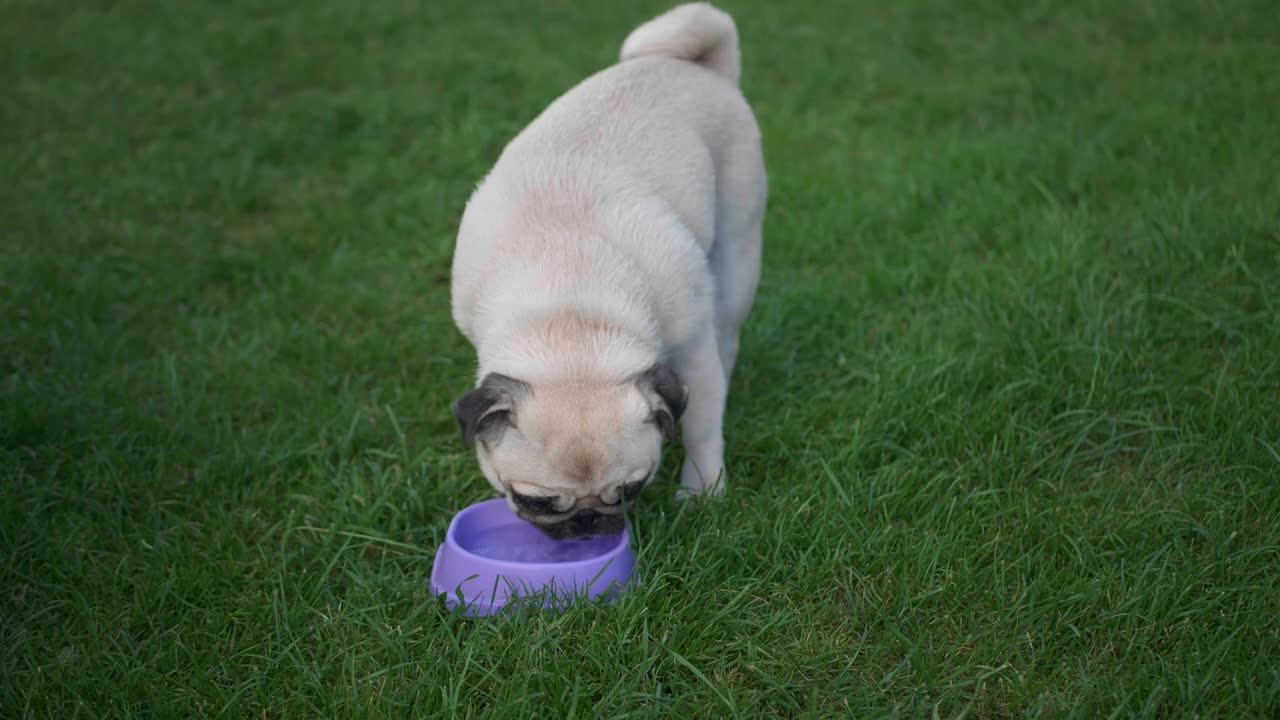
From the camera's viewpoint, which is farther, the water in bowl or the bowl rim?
the water in bowl

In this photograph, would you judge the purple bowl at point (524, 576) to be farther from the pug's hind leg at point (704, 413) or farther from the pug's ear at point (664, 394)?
the pug's hind leg at point (704, 413)

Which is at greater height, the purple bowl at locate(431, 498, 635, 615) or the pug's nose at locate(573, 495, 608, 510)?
the pug's nose at locate(573, 495, 608, 510)

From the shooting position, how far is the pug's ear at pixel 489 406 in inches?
114

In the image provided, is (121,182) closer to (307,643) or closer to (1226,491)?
(307,643)

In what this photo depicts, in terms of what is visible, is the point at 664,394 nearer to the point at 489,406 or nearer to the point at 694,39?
the point at 489,406

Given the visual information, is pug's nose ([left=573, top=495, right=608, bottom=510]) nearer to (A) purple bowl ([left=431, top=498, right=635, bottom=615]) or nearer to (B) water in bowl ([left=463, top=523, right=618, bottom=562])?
(A) purple bowl ([left=431, top=498, right=635, bottom=615])

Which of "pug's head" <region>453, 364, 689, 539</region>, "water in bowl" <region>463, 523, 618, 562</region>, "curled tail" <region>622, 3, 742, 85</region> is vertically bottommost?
"water in bowl" <region>463, 523, 618, 562</region>

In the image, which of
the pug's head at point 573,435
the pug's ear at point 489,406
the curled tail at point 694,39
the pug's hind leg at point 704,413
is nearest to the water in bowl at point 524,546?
the pug's head at point 573,435

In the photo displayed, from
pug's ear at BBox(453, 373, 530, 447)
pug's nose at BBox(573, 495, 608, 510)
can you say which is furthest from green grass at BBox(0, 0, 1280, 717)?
pug's ear at BBox(453, 373, 530, 447)

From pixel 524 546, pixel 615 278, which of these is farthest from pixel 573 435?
pixel 524 546

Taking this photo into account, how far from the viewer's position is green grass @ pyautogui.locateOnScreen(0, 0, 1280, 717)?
9.19 ft

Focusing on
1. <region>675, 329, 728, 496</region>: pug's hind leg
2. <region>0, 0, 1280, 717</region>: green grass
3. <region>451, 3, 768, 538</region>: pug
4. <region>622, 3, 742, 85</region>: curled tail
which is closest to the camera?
<region>0, 0, 1280, 717</region>: green grass

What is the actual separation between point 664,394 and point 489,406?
52 centimetres

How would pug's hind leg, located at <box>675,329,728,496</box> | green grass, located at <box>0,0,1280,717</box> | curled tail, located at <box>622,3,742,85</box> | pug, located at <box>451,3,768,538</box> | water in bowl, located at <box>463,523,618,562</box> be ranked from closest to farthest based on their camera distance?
green grass, located at <box>0,0,1280,717</box> < pug, located at <box>451,3,768,538</box> < water in bowl, located at <box>463,523,618,562</box> < pug's hind leg, located at <box>675,329,728,496</box> < curled tail, located at <box>622,3,742,85</box>
